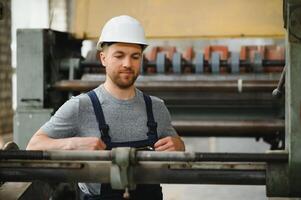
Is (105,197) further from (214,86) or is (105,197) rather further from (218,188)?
(218,188)

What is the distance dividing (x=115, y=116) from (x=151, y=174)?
409 mm

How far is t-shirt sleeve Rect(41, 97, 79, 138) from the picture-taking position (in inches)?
69.8

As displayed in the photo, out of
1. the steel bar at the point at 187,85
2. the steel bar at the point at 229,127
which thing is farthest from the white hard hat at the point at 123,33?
the steel bar at the point at 229,127

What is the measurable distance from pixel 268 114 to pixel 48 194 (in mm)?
1817

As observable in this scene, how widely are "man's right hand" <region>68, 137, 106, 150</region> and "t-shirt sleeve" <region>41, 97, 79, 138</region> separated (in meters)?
0.08

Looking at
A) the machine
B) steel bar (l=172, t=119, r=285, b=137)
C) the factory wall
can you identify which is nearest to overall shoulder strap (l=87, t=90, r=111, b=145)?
the machine

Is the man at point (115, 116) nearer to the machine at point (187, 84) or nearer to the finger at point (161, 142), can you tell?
the finger at point (161, 142)

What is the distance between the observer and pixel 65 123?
69.9 inches

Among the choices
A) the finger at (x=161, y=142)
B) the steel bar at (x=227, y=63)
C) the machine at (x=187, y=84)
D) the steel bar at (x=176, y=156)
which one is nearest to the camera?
the steel bar at (x=176, y=156)

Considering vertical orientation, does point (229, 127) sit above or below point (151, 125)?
below

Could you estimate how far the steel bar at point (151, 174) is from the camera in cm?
141

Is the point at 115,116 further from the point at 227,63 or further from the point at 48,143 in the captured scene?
the point at 227,63

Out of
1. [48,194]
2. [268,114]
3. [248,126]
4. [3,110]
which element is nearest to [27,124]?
[48,194]

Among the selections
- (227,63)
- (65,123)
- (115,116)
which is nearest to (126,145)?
(115,116)
